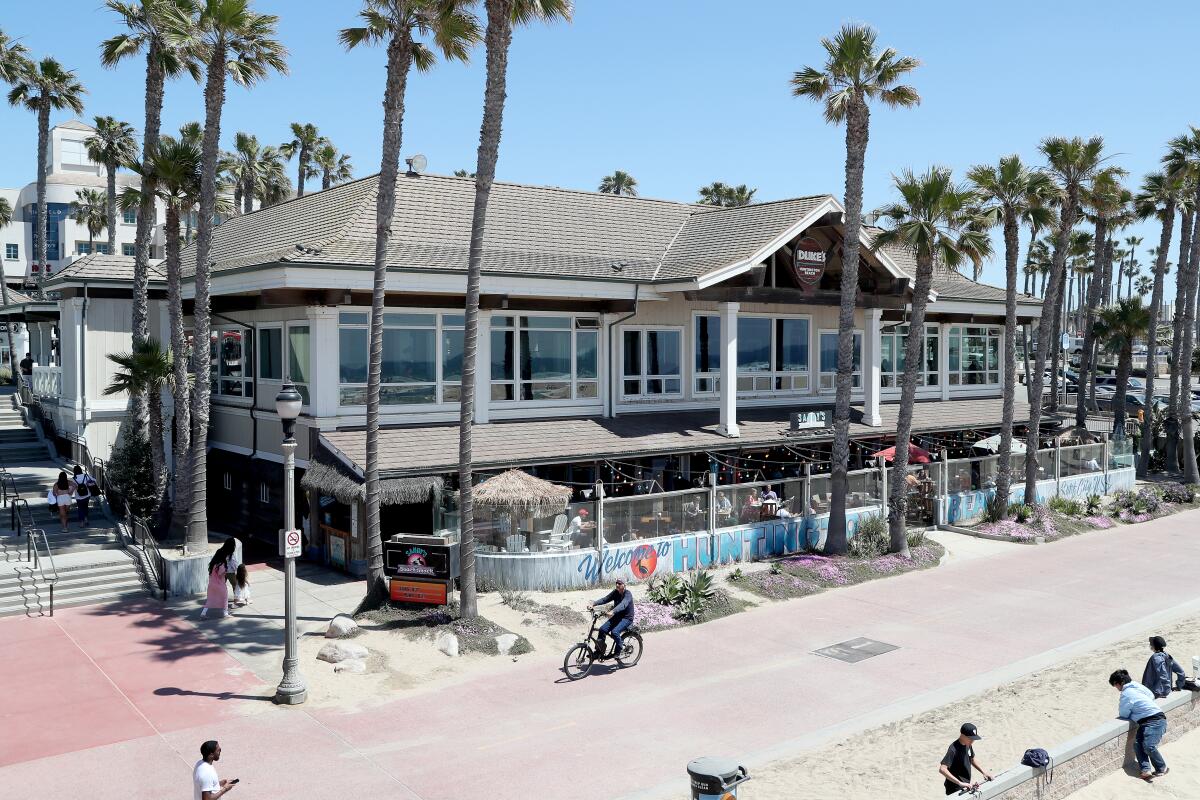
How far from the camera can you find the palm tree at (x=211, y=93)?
66.6ft

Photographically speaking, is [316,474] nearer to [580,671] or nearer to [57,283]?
[580,671]

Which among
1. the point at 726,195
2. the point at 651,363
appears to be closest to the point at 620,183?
the point at 726,195

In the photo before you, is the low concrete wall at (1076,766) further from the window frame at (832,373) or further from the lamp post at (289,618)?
the window frame at (832,373)

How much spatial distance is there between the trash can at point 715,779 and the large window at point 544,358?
16.1 meters

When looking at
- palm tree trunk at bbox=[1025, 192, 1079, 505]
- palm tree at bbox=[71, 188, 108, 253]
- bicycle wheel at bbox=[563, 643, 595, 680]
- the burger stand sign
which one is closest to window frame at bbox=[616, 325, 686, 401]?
the burger stand sign

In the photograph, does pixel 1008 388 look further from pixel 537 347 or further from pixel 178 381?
pixel 178 381

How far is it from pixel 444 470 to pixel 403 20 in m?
9.09

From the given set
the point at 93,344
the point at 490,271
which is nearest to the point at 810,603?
the point at 490,271

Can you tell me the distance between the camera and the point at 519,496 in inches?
788

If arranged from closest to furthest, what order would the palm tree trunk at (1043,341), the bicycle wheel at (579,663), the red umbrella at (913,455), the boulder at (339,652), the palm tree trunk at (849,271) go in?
the bicycle wheel at (579,663) < the boulder at (339,652) < the palm tree trunk at (849,271) < the red umbrella at (913,455) < the palm tree trunk at (1043,341)

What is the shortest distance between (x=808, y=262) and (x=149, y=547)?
1884cm

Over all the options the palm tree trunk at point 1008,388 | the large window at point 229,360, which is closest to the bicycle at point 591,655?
the large window at point 229,360

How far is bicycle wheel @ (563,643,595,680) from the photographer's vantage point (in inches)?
624

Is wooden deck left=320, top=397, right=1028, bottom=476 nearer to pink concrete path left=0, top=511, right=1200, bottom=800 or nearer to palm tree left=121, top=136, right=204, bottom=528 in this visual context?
palm tree left=121, top=136, right=204, bottom=528
